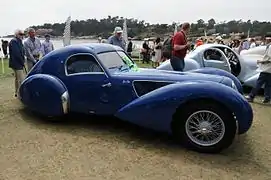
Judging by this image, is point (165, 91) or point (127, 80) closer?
point (165, 91)

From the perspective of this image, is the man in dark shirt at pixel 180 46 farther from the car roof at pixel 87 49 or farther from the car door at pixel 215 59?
the car door at pixel 215 59

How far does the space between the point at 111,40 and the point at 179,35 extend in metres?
2.37

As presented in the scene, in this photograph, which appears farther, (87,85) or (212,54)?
(212,54)

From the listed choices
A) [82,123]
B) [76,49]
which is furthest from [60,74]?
[82,123]

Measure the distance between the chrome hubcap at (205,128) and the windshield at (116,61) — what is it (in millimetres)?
1853

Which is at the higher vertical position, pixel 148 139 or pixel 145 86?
pixel 145 86

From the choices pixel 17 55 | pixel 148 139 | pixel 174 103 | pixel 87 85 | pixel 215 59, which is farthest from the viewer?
pixel 215 59

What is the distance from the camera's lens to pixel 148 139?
6.00 meters

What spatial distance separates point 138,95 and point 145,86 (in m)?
0.19

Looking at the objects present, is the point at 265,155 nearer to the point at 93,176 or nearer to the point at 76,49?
the point at 93,176

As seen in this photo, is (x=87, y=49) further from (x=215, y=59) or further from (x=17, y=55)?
(x=215, y=59)

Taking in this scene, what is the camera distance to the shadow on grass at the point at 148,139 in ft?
16.6

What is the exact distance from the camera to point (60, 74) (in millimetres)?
6711

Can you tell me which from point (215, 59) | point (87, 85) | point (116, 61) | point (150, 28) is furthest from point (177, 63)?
point (150, 28)
